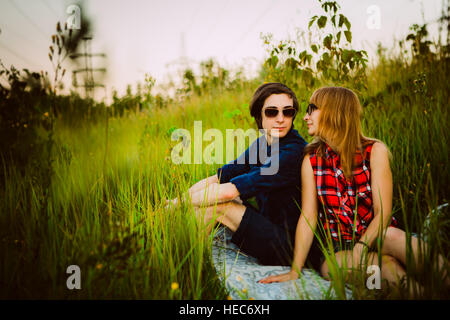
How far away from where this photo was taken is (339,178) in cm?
216

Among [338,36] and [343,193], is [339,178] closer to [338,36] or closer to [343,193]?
[343,193]

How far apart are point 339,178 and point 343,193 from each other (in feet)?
0.37

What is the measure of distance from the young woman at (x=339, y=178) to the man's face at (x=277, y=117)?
267mm

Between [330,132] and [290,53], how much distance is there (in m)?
1.41

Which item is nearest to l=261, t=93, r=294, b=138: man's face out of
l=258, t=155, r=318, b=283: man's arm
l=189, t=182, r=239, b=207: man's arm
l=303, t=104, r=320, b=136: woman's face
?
l=303, t=104, r=320, b=136: woman's face

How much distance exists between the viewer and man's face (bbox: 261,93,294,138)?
248 cm

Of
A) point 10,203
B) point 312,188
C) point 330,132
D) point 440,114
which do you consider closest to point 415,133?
point 440,114

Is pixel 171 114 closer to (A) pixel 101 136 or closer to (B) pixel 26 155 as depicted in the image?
(A) pixel 101 136

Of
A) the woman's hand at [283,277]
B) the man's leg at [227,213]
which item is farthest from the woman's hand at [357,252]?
the man's leg at [227,213]

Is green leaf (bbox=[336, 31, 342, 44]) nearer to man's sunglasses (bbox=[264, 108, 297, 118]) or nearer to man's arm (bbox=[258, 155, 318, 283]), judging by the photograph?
man's sunglasses (bbox=[264, 108, 297, 118])

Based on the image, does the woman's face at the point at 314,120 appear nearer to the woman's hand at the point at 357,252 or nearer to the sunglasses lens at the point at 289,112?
the sunglasses lens at the point at 289,112

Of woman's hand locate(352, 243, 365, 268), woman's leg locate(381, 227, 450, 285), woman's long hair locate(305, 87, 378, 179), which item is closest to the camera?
woman's leg locate(381, 227, 450, 285)

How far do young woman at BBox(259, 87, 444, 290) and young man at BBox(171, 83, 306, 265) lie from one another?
16 cm

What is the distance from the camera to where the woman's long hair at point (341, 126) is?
2107 mm
